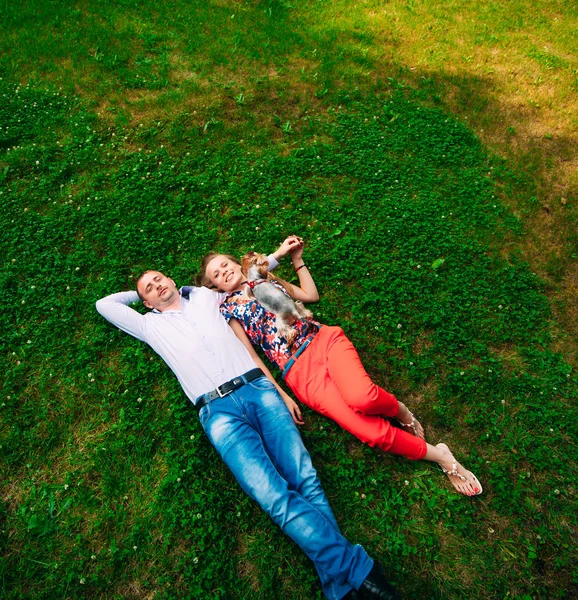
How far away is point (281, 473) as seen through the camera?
3.84 metres

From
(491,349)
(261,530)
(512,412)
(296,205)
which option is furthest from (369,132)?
(261,530)

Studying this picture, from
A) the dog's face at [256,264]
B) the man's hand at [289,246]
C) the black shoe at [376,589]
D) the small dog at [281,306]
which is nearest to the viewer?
the black shoe at [376,589]

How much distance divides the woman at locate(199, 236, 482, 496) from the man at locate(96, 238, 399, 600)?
17 centimetres

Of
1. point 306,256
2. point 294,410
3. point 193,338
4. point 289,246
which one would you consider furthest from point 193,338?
point 306,256

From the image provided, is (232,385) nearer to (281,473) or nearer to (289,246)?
(281,473)

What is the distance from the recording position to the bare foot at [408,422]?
414 cm

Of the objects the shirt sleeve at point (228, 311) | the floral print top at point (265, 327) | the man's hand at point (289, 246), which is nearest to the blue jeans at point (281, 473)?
the floral print top at point (265, 327)

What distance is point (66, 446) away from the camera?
4301mm

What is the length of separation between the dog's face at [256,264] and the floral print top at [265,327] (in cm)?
21

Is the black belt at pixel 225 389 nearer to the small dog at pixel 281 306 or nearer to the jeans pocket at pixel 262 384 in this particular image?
the jeans pocket at pixel 262 384

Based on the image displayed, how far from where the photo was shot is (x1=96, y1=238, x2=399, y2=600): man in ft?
10.9

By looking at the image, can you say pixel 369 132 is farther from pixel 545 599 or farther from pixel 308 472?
pixel 545 599

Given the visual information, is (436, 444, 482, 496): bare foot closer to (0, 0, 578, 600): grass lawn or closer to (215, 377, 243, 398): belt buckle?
(0, 0, 578, 600): grass lawn

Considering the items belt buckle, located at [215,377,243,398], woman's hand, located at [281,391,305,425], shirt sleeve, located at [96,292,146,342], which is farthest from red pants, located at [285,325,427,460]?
shirt sleeve, located at [96,292,146,342]
